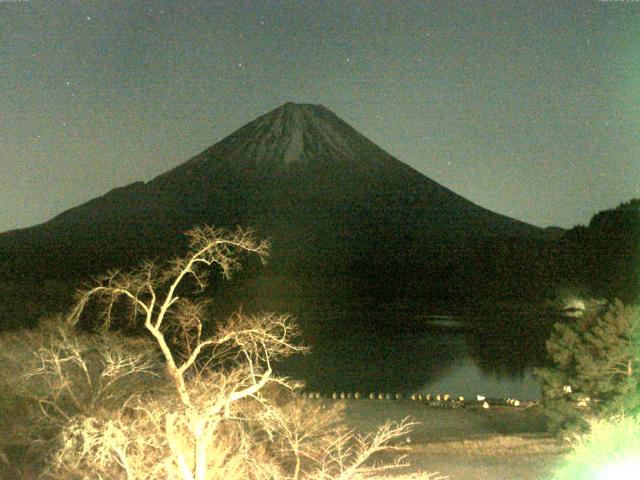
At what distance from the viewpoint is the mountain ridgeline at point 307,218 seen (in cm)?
8312

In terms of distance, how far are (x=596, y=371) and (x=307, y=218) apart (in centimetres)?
9534

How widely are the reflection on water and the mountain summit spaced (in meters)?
37.5

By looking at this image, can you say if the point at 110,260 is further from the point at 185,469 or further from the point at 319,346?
the point at 185,469

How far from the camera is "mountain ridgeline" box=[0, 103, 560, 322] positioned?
83.1 m

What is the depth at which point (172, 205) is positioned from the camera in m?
104

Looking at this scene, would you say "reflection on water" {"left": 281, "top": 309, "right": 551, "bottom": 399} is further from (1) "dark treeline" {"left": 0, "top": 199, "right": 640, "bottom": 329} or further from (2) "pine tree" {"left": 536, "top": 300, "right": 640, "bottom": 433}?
(2) "pine tree" {"left": 536, "top": 300, "right": 640, "bottom": 433}

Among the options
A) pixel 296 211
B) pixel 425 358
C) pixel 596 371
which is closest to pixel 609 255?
pixel 425 358

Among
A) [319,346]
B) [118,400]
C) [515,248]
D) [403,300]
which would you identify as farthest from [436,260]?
[118,400]

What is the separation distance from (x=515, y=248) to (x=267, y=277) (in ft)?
90.8

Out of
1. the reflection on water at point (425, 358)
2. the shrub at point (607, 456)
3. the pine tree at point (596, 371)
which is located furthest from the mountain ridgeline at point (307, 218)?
the shrub at point (607, 456)

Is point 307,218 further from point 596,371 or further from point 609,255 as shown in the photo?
point 596,371

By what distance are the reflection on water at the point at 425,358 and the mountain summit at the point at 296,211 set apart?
37516mm

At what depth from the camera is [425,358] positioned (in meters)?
34.0

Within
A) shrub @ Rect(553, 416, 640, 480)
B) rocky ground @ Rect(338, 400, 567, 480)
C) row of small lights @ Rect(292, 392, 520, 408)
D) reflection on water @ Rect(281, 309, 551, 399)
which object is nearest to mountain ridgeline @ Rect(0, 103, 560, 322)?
reflection on water @ Rect(281, 309, 551, 399)
